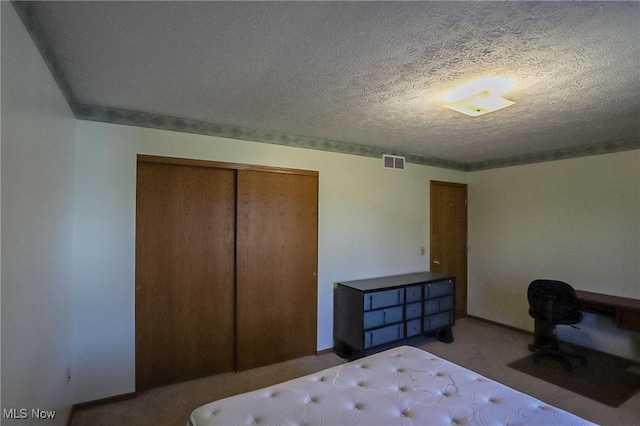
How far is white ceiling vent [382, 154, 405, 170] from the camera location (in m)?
3.99

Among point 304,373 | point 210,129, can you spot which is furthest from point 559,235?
point 210,129

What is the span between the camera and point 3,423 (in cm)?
104

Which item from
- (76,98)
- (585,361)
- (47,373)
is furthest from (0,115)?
(585,361)

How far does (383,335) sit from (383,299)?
1.27ft

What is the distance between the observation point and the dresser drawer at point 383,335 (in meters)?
→ 3.20

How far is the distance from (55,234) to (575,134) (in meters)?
4.48

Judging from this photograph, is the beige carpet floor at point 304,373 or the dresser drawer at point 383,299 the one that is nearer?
the beige carpet floor at point 304,373

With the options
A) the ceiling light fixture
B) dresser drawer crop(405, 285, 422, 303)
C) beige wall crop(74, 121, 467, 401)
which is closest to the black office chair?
dresser drawer crop(405, 285, 422, 303)

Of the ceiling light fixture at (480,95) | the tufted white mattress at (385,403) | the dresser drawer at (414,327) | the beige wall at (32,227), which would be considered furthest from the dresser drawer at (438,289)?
the beige wall at (32,227)

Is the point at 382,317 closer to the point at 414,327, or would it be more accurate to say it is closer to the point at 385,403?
the point at 414,327

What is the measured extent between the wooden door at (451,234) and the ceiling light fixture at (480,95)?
7.81 ft

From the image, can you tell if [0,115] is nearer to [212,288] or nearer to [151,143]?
[151,143]

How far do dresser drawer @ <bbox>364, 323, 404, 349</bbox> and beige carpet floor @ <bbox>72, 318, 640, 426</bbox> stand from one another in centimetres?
43

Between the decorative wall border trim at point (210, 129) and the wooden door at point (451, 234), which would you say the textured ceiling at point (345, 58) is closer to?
the decorative wall border trim at point (210, 129)
